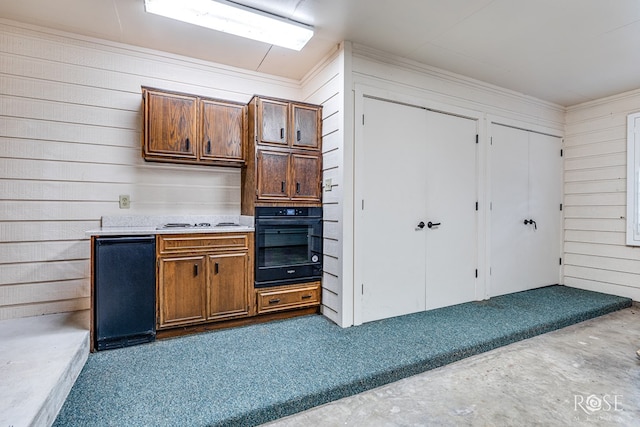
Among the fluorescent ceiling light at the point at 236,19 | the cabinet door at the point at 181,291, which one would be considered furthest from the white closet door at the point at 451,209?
the cabinet door at the point at 181,291

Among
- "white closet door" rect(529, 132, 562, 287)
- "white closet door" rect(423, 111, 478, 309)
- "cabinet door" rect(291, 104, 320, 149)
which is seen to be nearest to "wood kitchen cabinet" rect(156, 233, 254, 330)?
"cabinet door" rect(291, 104, 320, 149)

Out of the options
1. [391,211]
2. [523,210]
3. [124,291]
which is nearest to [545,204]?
[523,210]

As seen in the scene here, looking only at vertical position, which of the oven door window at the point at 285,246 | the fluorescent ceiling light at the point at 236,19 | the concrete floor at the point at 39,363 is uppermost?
the fluorescent ceiling light at the point at 236,19

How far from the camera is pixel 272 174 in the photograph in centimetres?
322

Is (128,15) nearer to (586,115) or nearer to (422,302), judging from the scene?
(422,302)

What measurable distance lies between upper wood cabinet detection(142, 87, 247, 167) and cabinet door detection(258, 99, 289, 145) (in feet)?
0.81

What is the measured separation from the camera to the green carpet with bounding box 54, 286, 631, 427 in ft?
5.94

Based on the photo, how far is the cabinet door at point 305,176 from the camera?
3301mm

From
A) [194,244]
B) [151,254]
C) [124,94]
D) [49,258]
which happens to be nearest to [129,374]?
[151,254]

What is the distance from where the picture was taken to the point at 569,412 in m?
1.96

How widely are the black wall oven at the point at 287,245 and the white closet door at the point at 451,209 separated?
126 centimetres

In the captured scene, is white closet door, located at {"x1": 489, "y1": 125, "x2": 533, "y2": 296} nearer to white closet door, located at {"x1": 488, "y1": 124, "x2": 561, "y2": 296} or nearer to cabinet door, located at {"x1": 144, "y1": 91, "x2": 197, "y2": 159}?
white closet door, located at {"x1": 488, "y1": 124, "x2": 561, "y2": 296}

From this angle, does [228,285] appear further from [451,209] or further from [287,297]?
[451,209]

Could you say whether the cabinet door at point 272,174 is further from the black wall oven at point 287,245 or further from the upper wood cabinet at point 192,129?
the upper wood cabinet at point 192,129
